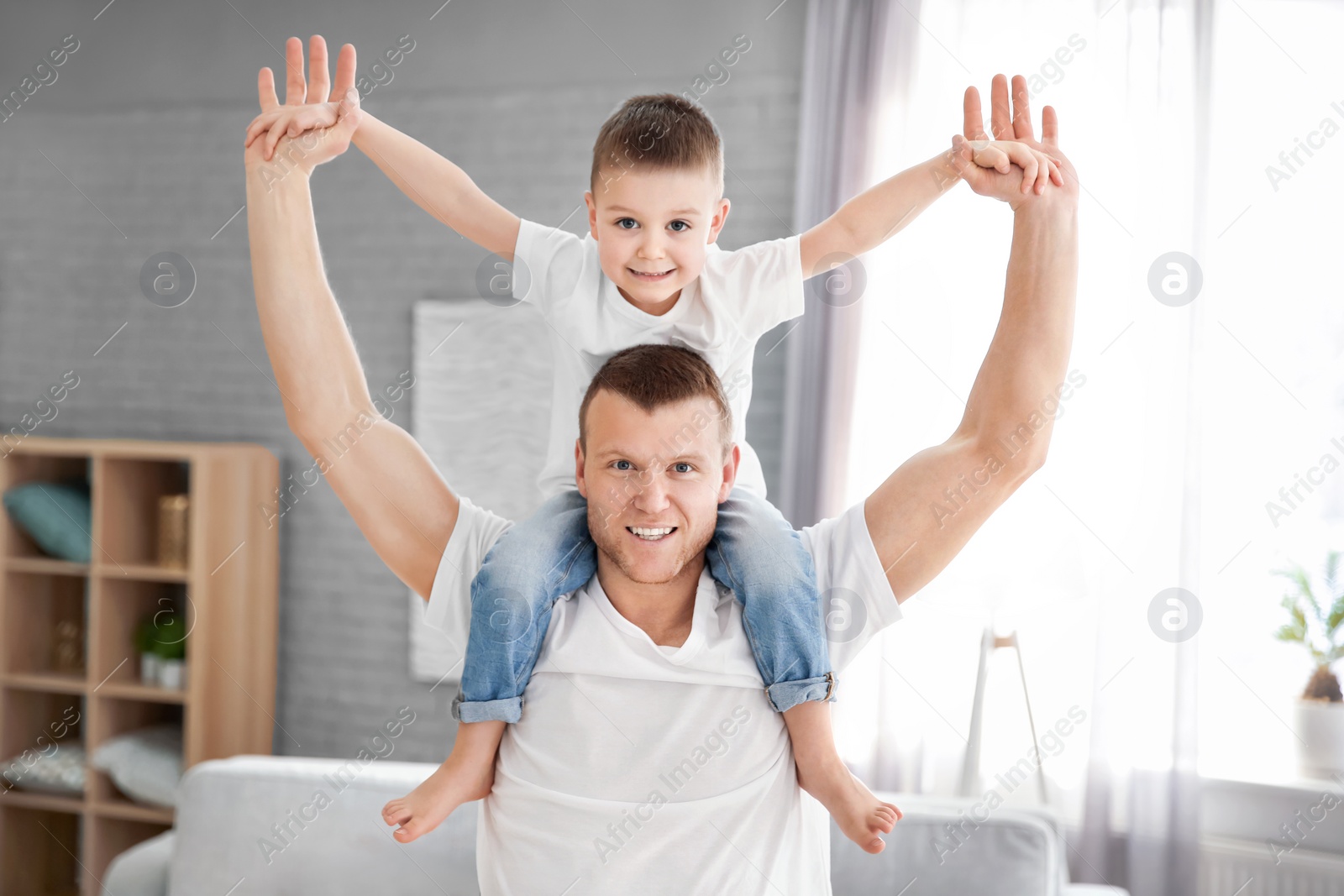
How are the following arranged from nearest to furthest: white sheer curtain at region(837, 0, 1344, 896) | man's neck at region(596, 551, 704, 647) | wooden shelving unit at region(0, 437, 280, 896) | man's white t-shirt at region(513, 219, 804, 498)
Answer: man's neck at region(596, 551, 704, 647) → man's white t-shirt at region(513, 219, 804, 498) → white sheer curtain at region(837, 0, 1344, 896) → wooden shelving unit at region(0, 437, 280, 896)

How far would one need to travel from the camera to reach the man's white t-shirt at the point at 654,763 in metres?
1.03

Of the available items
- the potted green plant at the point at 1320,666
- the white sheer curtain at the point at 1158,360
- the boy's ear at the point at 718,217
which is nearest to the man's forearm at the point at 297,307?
the boy's ear at the point at 718,217

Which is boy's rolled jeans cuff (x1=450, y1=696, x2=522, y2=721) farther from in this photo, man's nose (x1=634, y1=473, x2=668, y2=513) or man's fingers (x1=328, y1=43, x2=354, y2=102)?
man's fingers (x1=328, y1=43, x2=354, y2=102)

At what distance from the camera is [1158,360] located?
2617 mm

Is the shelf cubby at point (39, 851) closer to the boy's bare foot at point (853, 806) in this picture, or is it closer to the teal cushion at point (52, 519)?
the teal cushion at point (52, 519)

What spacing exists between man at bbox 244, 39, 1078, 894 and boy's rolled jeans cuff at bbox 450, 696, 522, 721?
35 mm

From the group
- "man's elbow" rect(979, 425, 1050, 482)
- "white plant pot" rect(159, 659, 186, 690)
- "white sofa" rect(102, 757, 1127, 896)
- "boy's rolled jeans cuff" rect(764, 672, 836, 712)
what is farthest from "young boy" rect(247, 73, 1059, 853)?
"white plant pot" rect(159, 659, 186, 690)

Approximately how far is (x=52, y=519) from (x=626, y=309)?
8.69 ft

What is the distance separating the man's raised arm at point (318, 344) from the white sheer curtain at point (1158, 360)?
168cm

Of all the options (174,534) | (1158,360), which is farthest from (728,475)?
(174,534)

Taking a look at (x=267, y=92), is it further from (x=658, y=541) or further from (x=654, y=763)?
(x=654, y=763)

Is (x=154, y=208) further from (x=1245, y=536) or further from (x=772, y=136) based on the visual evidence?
(x=1245, y=536)

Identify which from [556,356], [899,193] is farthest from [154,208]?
[899,193]

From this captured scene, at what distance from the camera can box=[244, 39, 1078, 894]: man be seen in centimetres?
103
